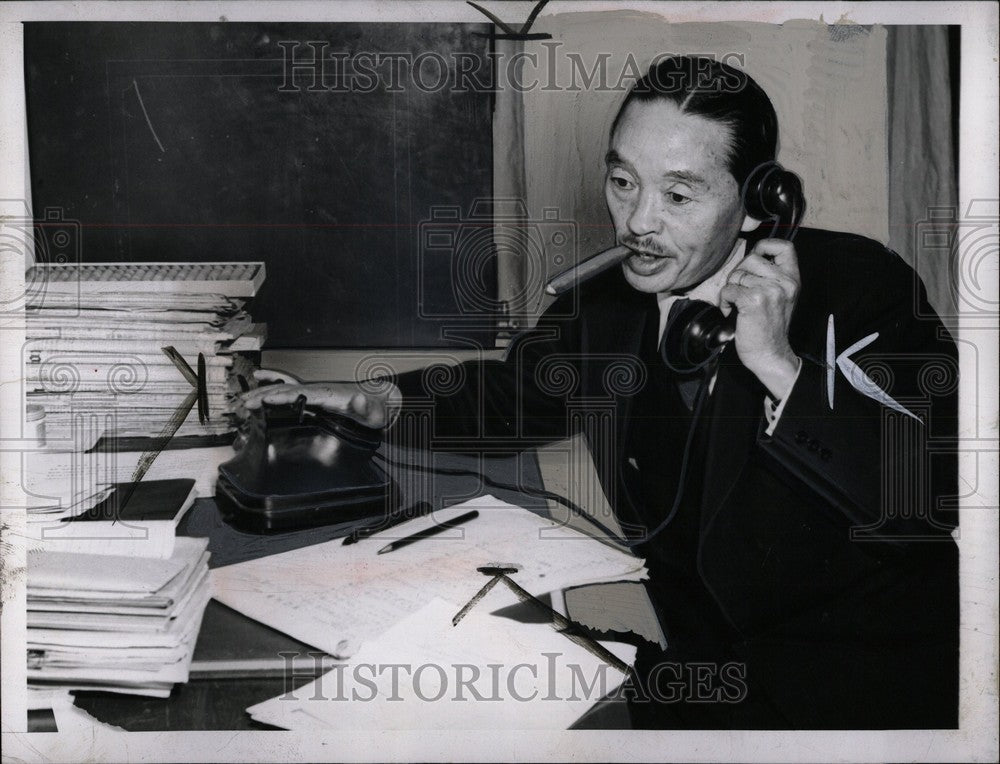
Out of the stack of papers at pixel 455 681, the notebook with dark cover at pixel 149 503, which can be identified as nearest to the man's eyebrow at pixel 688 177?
the stack of papers at pixel 455 681

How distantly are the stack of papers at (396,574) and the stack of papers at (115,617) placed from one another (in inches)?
2.8

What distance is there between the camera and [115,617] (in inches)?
69.0

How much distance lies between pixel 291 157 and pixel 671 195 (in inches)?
27.7

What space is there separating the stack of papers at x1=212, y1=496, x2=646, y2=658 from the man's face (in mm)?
524

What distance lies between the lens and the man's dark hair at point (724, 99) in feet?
5.67

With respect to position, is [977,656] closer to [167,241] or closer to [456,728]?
[456,728]

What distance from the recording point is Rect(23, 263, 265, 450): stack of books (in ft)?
5.86

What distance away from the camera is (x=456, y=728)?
1.81m

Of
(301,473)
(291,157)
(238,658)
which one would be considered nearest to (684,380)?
(301,473)

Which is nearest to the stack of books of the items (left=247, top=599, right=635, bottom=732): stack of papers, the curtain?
(left=247, top=599, right=635, bottom=732): stack of papers

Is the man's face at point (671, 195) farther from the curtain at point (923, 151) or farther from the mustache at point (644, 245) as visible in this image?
the curtain at point (923, 151)

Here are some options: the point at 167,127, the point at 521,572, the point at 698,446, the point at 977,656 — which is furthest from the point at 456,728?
the point at 167,127

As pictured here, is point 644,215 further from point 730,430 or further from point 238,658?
point 238,658

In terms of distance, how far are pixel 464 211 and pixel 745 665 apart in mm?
994
